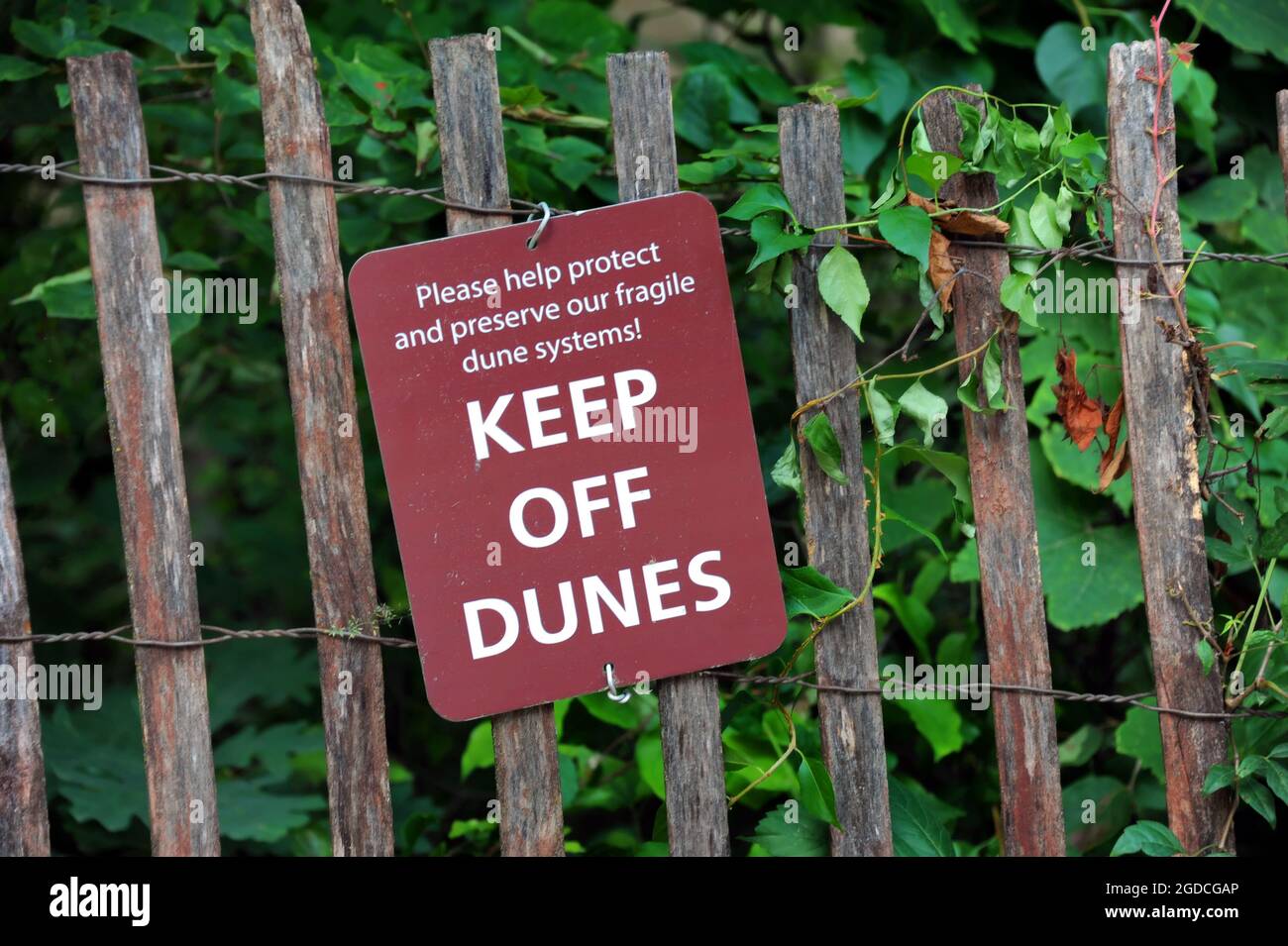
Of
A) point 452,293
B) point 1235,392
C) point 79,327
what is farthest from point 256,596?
point 1235,392

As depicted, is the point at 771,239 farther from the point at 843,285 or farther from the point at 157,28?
the point at 157,28

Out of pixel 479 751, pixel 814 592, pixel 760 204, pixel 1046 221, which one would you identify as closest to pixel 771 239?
pixel 760 204

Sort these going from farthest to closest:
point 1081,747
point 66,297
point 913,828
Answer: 1. point 1081,747
2. point 66,297
3. point 913,828

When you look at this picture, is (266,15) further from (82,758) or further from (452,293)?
(82,758)

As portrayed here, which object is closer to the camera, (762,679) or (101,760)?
(762,679)

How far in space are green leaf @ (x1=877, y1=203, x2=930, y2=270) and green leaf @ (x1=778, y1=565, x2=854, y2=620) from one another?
462 mm

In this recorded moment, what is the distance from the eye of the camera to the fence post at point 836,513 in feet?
5.26

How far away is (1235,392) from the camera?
2.02m

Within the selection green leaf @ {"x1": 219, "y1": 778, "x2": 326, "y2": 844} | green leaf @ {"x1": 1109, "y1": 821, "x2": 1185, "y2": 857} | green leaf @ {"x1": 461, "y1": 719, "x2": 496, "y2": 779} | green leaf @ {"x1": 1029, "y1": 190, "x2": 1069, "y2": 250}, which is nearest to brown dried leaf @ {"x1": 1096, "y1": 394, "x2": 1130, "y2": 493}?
green leaf @ {"x1": 1029, "y1": 190, "x2": 1069, "y2": 250}

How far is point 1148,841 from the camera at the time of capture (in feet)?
5.32

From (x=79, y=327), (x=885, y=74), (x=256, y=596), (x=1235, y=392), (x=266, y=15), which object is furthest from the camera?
(x=256, y=596)

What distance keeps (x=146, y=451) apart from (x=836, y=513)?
993 millimetres

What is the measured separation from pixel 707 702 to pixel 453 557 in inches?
16.7

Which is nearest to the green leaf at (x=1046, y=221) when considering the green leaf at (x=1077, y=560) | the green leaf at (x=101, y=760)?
the green leaf at (x=1077, y=560)
